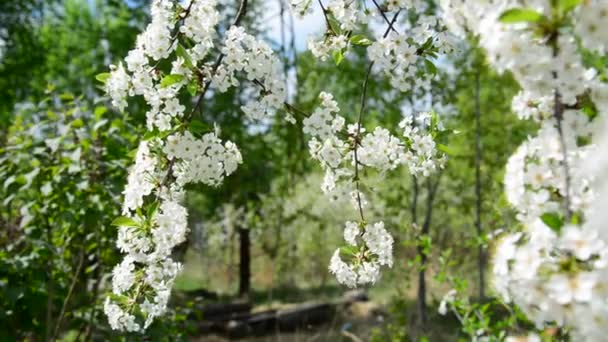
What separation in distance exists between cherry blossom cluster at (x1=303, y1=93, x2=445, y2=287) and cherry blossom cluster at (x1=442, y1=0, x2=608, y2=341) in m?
0.76

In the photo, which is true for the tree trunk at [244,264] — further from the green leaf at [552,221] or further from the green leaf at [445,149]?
the green leaf at [552,221]

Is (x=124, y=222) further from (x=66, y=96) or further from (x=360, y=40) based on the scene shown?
(x=66, y=96)

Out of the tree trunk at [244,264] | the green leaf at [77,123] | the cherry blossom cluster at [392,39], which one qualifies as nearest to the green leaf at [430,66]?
the cherry blossom cluster at [392,39]

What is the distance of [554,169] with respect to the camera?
109 centimetres

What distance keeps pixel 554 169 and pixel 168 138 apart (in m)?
0.95

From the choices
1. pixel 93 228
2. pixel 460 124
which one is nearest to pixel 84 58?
pixel 460 124

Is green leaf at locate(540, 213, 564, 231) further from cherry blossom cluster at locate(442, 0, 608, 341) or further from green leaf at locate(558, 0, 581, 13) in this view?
green leaf at locate(558, 0, 581, 13)

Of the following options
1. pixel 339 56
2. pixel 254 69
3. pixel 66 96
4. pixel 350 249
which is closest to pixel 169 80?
pixel 254 69

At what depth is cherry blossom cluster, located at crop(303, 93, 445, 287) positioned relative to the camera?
188 centimetres

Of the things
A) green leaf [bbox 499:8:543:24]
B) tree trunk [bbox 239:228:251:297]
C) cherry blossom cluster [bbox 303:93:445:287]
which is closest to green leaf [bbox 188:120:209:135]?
cherry blossom cluster [bbox 303:93:445:287]

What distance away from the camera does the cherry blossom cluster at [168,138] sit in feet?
5.18

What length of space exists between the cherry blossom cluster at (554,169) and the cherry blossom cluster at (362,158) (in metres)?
0.76

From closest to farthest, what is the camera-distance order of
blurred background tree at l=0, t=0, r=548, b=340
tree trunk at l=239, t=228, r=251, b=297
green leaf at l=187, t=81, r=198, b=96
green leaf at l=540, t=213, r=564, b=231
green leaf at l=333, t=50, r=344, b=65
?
1. green leaf at l=540, t=213, r=564, b=231
2. green leaf at l=187, t=81, r=198, b=96
3. green leaf at l=333, t=50, r=344, b=65
4. blurred background tree at l=0, t=0, r=548, b=340
5. tree trunk at l=239, t=228, r=251, b=297

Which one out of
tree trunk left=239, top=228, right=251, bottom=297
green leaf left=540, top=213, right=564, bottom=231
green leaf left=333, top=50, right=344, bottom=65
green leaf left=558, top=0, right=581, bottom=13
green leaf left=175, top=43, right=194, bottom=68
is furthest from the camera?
tree trunk left=239, top=228, right=251, bottom=297
